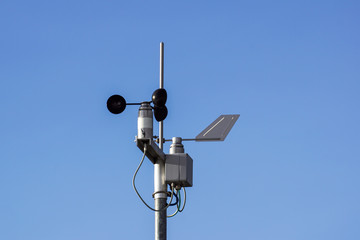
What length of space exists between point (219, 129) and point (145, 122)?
9.87ft

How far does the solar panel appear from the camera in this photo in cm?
1397

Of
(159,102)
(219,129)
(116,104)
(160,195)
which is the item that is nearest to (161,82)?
(159,102)

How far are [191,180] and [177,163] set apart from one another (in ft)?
1.68

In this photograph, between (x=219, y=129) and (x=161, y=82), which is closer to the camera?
(x=161, y=82)

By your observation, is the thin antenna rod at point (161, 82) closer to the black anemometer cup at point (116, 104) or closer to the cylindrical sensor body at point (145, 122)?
the black anemometer cup at point (116, 104)

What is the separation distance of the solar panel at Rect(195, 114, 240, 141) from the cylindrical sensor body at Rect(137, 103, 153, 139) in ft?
6.13

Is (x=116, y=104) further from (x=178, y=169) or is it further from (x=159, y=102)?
(x=178, y=169)

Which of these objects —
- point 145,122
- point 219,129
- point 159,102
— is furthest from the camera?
point 219,129

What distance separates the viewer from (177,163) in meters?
→ 12.8

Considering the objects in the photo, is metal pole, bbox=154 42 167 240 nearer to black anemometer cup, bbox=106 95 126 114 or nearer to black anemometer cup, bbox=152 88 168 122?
black anemometer cup, bbox=152 88 168 122

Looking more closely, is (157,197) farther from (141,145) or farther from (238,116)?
(238,116)

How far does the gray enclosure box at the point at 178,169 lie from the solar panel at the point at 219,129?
40.7 inches

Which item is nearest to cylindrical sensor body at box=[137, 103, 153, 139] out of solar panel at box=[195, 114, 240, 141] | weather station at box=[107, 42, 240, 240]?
weather station at box=[107, 42, 240, 240]

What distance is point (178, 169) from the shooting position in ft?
41.8
